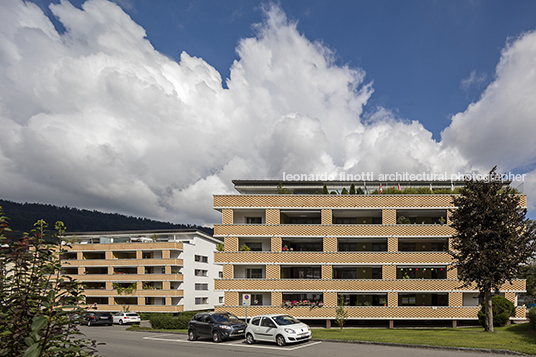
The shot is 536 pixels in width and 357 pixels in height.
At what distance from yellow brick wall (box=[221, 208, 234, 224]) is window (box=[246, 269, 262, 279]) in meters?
5.95

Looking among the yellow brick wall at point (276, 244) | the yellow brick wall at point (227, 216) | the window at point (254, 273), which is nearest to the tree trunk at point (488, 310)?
the yellow brick wall at point (276, 244)

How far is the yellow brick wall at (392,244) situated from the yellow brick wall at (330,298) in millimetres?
7759

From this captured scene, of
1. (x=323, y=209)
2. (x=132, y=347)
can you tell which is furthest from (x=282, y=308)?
(x=132, y=347)

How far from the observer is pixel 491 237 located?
26.2 m

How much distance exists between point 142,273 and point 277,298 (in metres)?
34.3

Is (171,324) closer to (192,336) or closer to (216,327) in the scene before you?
(192,336)

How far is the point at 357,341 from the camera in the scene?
23672mm

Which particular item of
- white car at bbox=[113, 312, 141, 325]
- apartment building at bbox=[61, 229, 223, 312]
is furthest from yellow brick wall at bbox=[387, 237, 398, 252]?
apartment building at bbox=[61, 229, 223, 312]

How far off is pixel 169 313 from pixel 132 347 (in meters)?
39.7

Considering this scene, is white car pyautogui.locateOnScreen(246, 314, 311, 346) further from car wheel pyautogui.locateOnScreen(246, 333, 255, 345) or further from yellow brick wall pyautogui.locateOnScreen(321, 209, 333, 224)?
yellow brick wall pyautogui.locateOnScreen(321, 209, 333, 224)

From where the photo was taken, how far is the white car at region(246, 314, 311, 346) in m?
23.4

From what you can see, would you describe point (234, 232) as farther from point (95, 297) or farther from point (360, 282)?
point (95, 297)

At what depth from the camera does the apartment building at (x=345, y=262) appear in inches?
1561

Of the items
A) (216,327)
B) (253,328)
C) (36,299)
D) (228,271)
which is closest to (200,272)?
(228,271)
